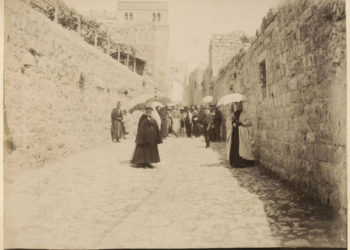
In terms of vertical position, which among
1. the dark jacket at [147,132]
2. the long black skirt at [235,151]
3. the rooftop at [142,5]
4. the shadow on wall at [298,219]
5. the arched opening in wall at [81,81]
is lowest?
the shadow on wall at [298,219]

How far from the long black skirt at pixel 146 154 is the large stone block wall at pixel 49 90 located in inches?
36.1

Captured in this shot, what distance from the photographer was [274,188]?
4168 millimetres

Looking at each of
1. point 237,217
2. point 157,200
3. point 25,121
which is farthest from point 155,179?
point 25,121

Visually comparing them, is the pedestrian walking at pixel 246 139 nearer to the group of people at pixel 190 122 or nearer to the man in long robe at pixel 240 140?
the man in long robe at pixel 240 140

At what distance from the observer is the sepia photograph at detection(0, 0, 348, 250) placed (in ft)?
9.64

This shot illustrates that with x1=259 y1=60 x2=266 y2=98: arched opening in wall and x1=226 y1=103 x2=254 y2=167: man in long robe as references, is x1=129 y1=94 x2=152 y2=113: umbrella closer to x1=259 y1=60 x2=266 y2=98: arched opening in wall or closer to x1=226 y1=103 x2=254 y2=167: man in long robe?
x1=226 y1=103 x2=254 y2=167: man in long robe

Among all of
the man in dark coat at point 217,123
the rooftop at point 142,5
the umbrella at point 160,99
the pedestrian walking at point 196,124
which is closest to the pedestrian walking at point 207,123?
the pedestrian walking at point 196,124

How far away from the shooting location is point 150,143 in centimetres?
511

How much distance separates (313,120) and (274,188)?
1.09 meters

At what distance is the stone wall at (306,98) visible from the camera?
3.02m

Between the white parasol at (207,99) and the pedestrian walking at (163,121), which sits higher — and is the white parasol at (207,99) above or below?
above

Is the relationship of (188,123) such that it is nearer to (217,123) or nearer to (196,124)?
(196,124)

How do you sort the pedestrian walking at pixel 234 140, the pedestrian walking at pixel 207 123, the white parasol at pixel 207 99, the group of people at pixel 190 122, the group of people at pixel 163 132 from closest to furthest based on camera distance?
the group of people at pixel 163 132, the pedestrian walking at pixel 234 140, the group of people at pixel 190 122, the pedestrian walking at pixel 207 123, the white parasol at pixel 207 99

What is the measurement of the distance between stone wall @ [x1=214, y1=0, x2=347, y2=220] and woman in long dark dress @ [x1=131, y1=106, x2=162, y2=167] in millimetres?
1732
